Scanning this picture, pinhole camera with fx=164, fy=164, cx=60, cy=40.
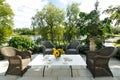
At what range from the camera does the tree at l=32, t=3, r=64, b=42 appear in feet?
33.7

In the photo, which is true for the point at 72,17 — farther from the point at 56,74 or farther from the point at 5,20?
the point at 56,74

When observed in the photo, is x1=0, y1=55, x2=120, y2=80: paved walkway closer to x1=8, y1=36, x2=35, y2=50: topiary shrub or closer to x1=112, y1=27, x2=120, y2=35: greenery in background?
x1=8, y1=36, x2=35, y2=50: topiary shrub

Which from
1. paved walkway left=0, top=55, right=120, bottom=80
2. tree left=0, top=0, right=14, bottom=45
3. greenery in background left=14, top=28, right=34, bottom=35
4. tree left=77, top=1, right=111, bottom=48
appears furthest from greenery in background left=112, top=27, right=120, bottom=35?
tree left=0, top=0, right=14, bottom=45

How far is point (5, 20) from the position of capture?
10352 millimetres

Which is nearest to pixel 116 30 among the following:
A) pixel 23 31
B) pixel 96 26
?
pixel 96 26

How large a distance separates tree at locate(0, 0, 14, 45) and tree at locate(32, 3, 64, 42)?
4.90 ft

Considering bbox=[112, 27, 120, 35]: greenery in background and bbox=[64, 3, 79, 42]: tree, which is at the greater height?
bbox=[64, 3, 79, 42]: tree

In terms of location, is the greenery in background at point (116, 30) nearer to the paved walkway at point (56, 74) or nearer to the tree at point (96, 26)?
the tree at point (96, 26)

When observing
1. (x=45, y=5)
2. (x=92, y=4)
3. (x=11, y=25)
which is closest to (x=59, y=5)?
(x=45, y=5)

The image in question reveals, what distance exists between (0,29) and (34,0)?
2705 millimetres

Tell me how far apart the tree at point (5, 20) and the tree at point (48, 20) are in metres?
1.49

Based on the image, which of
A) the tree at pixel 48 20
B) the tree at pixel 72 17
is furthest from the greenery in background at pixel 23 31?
the tree at pixel 72 17

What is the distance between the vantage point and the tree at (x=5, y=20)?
9939 millimetres

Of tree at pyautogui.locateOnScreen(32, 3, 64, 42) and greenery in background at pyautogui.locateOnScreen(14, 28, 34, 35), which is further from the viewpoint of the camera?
greenery in background at pyautogui.locateOnScreen(14, 28, 34, 35)
